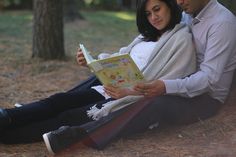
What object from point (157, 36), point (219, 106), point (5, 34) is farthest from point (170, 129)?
point (5, 34)

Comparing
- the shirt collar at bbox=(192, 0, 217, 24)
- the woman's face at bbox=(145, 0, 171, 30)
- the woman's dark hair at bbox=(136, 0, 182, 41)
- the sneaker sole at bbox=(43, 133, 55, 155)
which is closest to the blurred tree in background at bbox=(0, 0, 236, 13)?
the woman's dark hair at bbox=(136, 0, 182, 41)

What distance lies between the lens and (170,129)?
361 centimetres

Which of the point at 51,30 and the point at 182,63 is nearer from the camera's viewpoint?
the point at 182,63

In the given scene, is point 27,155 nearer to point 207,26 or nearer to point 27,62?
point 207,26

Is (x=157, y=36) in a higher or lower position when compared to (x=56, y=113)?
higher

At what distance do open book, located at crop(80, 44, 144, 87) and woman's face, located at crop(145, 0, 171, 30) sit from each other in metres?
0.52

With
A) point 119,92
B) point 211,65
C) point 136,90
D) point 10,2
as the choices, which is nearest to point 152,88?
point 136,90

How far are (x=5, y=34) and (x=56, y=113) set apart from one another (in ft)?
20.4

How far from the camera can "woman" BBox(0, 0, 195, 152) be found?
3.44 m

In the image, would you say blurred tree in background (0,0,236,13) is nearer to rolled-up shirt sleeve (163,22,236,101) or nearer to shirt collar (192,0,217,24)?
shirt collar (192,0,217,24)

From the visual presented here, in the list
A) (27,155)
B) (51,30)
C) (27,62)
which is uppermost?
(27,155)

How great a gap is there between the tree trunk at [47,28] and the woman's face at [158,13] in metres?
3.21

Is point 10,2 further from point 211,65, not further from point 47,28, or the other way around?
point 211,65

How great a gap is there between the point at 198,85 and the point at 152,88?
0.33m
